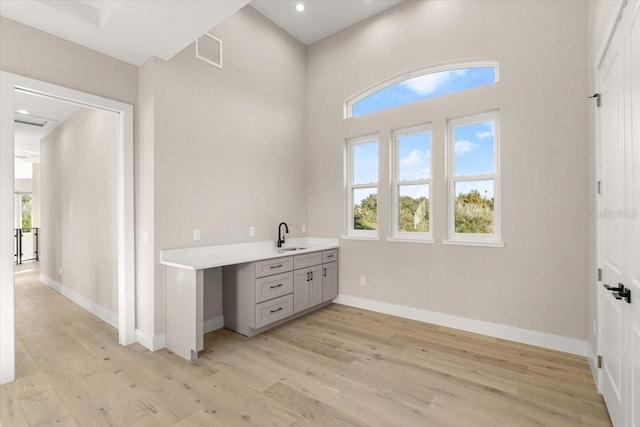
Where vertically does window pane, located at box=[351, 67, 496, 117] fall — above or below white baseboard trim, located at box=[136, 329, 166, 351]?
above

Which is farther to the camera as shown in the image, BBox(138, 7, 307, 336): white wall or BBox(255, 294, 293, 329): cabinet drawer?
BBox(255, 294, 293, 329): cabinet drawer

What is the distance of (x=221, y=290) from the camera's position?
365cm

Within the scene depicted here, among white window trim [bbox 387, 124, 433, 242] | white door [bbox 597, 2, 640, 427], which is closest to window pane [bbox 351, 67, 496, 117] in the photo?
white window trim [bbox 387, 124, 433, 242]

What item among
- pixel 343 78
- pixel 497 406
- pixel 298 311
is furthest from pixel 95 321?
pixel 343 78

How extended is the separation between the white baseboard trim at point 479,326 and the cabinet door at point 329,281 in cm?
21

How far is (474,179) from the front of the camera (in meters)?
3.50

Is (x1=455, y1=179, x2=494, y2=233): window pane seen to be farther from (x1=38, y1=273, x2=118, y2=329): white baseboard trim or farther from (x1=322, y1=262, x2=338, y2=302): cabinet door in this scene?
(x1=38, y1=273, x2=118, y2=329): white baseboard trim

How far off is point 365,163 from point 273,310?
2447mm

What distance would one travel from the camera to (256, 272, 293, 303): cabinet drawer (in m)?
3.32

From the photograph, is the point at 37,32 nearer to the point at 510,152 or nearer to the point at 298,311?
the point at 298,311

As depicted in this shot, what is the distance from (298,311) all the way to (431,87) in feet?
10.8

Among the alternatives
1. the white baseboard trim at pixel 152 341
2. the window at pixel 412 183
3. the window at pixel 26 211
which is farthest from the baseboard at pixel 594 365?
the window at pixel 26 211

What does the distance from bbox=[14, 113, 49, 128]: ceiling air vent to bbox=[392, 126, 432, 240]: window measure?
5606 mm

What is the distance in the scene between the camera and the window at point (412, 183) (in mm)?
3887
